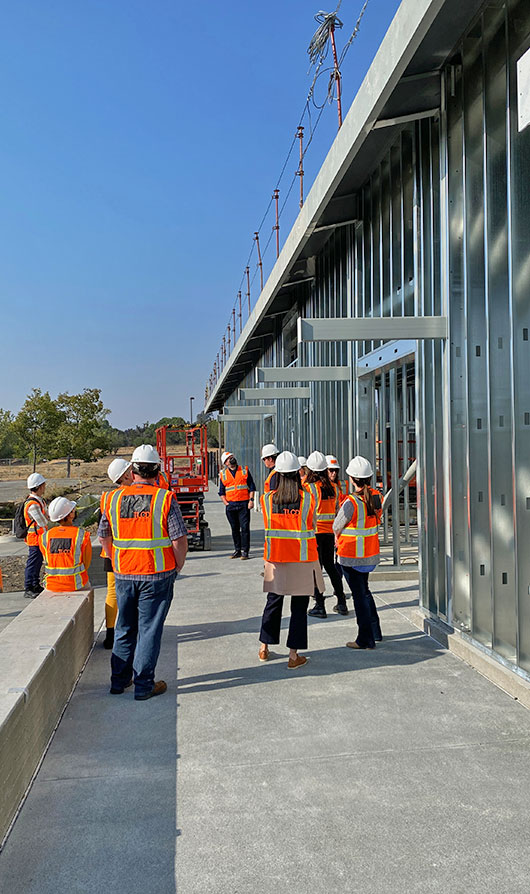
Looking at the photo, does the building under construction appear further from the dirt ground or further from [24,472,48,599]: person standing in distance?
the dirt ground

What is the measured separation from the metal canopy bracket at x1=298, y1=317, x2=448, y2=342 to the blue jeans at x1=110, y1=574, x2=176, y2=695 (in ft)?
9.24

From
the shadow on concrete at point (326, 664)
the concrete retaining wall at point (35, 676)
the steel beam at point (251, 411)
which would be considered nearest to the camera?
the concrete retaining wall at point (35, 676)

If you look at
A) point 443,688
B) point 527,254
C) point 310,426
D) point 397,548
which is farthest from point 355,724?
point 310,426

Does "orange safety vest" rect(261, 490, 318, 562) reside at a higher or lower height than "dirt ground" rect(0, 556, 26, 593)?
higher

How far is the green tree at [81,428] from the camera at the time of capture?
43438 millimetres

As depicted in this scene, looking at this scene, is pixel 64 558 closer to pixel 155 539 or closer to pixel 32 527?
pixel 155 539

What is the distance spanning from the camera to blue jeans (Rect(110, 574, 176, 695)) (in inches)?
221

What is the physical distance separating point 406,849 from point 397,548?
7.54 metres

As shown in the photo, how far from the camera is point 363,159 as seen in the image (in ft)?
30.3

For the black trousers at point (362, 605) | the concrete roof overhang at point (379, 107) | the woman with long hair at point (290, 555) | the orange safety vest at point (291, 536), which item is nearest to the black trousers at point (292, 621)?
the woman with long hair at point (290, 555)

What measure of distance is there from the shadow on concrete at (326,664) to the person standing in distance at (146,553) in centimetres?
52

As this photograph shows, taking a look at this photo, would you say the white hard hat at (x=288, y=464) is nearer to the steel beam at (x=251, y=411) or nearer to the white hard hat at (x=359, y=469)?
the white hard hat at (x=359, y=469)

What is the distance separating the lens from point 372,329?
7.07m

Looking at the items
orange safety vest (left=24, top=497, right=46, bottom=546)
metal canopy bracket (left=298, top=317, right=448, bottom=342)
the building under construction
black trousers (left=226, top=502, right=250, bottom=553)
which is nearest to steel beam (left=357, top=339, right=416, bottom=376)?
the building under construction
